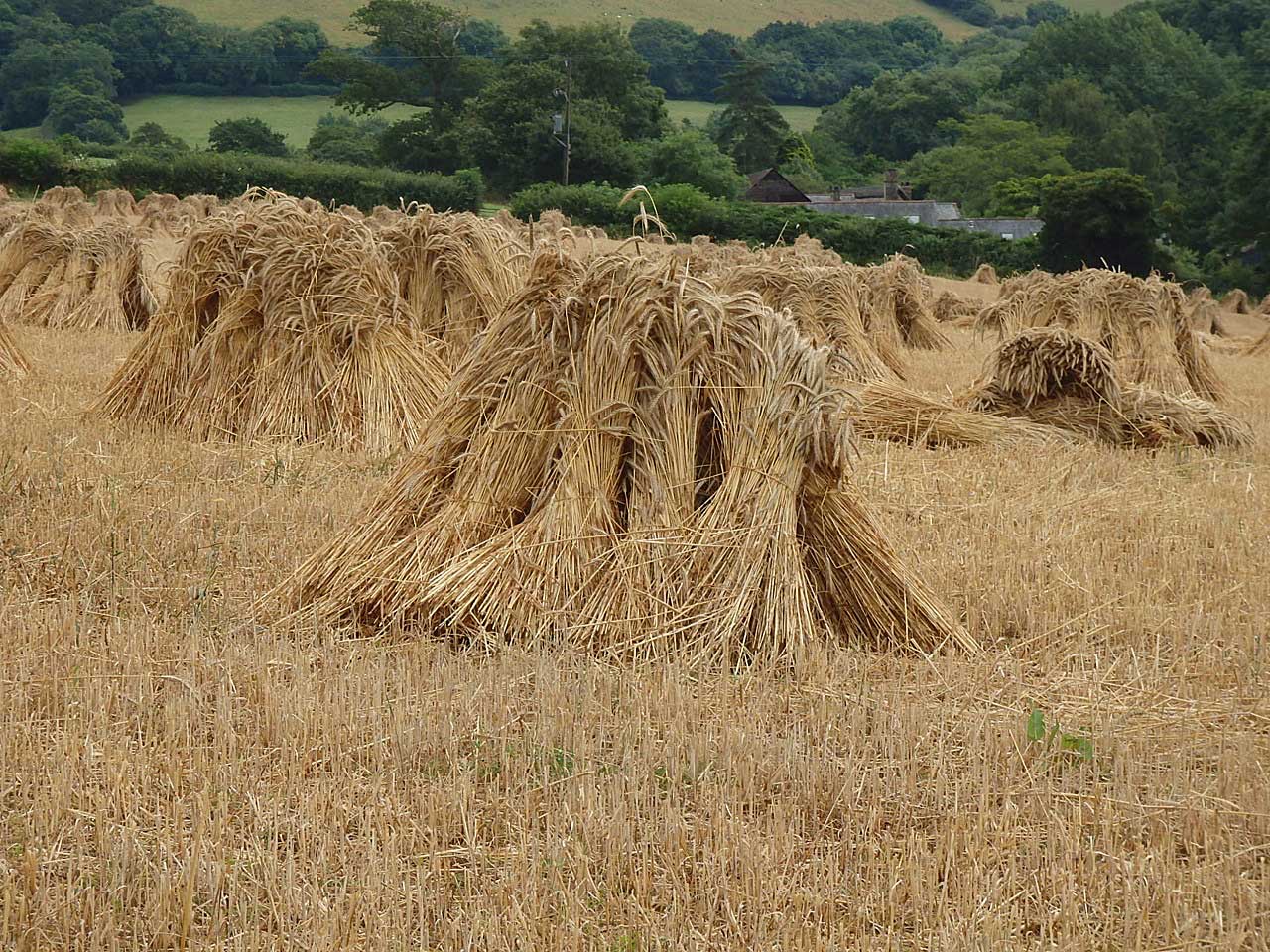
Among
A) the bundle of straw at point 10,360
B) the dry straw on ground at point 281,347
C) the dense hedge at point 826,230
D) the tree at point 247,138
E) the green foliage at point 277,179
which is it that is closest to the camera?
the dry straw on ground at point 281,347

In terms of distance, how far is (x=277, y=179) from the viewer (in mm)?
48656

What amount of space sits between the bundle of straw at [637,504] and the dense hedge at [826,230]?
4213cm

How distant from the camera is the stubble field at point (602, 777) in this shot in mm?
3281

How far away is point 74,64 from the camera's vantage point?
86.4m

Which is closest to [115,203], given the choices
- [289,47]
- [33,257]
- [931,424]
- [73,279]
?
[33,257]

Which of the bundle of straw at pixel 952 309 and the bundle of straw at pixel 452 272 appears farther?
the bundle of straw at pixel 952 309

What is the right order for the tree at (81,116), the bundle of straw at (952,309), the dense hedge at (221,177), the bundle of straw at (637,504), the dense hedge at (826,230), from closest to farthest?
1. the bundle of straw at (637,504)
2. the bundle of straw at (952,309)
3. the dense hedge at (221,177)
4. the dense hedge at (826,230)
5. the tree at (81,116)

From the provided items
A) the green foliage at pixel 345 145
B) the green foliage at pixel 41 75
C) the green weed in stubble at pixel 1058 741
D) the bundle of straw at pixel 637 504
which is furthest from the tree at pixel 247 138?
the green weed in stubble at pixel 1058 741

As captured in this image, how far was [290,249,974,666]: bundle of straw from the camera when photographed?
5325mm

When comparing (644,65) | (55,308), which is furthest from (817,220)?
(55,308)

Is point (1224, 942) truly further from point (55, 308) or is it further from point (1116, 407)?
point (55, 308)

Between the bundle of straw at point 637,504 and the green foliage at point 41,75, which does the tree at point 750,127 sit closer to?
the green foliage at point 41,75

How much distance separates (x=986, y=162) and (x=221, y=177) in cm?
5149

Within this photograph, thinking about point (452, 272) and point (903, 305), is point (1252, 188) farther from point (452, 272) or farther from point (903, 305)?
point (452, 272)
